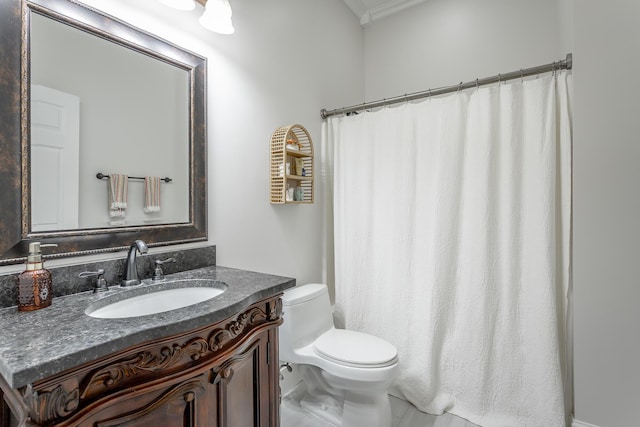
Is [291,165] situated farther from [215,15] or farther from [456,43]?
[456,43]

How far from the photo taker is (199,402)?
2.81 feet

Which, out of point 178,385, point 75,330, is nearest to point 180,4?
point 75,330

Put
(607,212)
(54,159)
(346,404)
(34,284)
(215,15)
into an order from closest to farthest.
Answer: (34,284) → (54,159) → (215,15) → (607,212) → (346,404)

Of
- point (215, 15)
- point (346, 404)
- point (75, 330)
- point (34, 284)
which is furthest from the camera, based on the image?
point (346, 404)

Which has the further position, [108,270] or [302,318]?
[302,318]

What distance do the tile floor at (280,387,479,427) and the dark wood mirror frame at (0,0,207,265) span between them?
1255mm

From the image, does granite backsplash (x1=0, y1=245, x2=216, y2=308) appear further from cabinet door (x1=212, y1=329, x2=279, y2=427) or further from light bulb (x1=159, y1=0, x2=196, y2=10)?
light bulb (x1=159, y1=0, x2=196, y2=10)

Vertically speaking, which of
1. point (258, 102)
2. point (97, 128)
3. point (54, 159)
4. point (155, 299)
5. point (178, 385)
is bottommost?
point (178, 385)

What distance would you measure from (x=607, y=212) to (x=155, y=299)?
6.70ft

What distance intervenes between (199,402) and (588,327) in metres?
1.80

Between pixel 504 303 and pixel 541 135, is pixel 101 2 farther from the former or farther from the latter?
pixel 504 303

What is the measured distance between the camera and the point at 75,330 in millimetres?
726

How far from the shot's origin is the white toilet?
4.94ft

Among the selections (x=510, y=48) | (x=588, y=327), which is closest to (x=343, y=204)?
(x=588, y=327)
